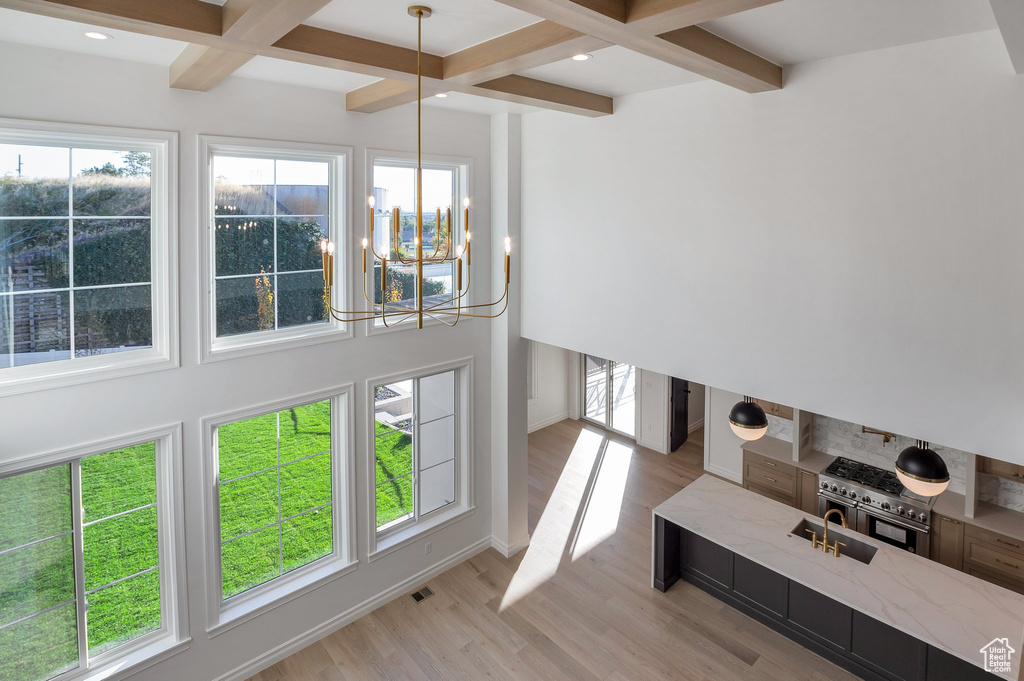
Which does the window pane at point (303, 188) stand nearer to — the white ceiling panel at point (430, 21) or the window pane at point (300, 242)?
the window pane at point (300, 242)

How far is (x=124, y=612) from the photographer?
12.2ft

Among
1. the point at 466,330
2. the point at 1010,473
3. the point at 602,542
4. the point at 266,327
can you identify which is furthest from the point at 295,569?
the point at 1010,473

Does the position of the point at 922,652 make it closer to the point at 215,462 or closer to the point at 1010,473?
the point at 1010,473

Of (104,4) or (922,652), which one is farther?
(922,652)

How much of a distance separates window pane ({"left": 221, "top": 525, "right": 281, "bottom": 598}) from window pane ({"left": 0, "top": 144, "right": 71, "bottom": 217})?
2.39 metres

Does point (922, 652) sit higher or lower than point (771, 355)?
lower

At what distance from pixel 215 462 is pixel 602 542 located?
3712mm

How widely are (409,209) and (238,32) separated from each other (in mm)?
2443

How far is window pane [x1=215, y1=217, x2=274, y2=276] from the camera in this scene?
390 centimetres

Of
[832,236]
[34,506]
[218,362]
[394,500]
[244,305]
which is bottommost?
[394,500]

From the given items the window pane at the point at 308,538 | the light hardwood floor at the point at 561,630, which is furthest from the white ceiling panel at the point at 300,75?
the light hardwood floor at the point at 561,630

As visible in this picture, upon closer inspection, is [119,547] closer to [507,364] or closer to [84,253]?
[84,253]

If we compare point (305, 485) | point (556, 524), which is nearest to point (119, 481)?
point (305, 485)

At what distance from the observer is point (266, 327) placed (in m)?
4.17
